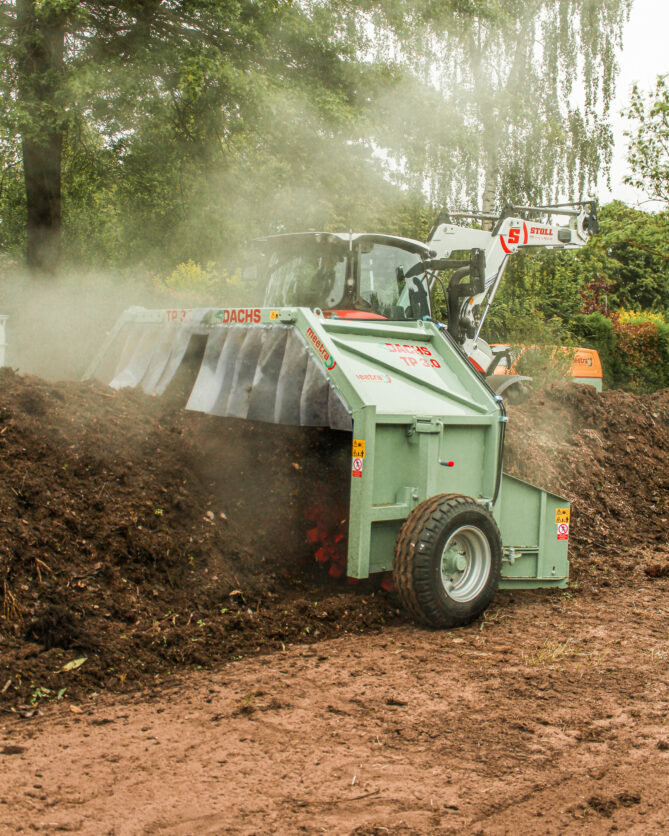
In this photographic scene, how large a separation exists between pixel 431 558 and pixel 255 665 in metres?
1.14

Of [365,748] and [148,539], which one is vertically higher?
[148,539]

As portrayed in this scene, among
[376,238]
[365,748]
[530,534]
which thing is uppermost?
[376,238]

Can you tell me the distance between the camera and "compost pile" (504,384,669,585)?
24.3 ft

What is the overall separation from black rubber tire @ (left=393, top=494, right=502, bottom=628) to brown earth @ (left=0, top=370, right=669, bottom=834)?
0.13m

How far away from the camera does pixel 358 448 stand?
467 centimetres

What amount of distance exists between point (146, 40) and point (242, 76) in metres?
1.61

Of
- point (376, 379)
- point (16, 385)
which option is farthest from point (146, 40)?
point (376, 379)

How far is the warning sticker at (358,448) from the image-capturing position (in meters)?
4.64

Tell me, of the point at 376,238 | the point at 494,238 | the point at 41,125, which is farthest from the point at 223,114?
the point at 376,238

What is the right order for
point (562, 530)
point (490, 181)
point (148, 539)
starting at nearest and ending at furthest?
1. point (148, 539)
2. point (562, 530)
3. point (490, 181)

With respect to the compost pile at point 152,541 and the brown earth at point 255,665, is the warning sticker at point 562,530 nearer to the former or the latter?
the brown earth at point 255,665

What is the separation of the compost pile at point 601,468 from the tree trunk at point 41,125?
706cm

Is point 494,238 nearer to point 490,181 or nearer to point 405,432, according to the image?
point 405,432

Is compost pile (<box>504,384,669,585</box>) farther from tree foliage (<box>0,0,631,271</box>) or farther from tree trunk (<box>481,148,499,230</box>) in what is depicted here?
tree trunk (<box>481,148,499,230</box>)
